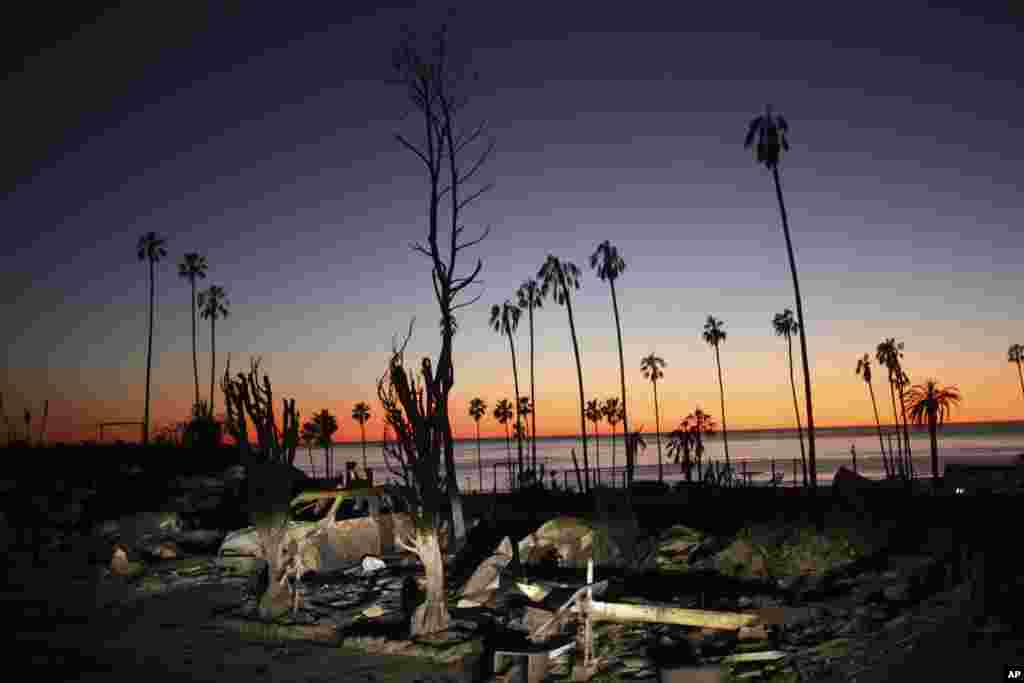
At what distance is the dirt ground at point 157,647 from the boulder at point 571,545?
7.11 meters

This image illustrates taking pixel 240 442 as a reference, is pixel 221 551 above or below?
below

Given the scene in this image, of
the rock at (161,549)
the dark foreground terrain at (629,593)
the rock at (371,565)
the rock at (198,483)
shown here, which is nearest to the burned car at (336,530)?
the rock at (371,565)

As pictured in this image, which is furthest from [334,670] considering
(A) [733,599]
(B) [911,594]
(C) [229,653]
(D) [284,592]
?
(B) [911,594]

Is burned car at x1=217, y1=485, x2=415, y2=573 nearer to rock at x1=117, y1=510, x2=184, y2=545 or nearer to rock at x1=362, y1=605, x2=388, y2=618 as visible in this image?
rock at x1=362, y1=605, x2=388, y2=618

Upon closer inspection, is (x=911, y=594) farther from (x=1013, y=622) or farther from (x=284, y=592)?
(x=284, y=592)

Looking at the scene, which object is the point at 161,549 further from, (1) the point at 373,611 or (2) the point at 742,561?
(2) the point at 742,561

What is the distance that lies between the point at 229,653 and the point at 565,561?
887 cm

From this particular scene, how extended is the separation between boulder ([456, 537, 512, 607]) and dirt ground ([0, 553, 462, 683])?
3.14 metres

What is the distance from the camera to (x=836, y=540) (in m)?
14.0

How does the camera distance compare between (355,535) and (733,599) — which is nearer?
(733,599)

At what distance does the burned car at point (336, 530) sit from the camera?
1727 cm

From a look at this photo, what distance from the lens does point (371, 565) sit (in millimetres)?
17031

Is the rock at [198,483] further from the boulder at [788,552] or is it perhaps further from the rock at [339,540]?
the boulder at [788,552]

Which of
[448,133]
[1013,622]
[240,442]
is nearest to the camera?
[1013,622]
